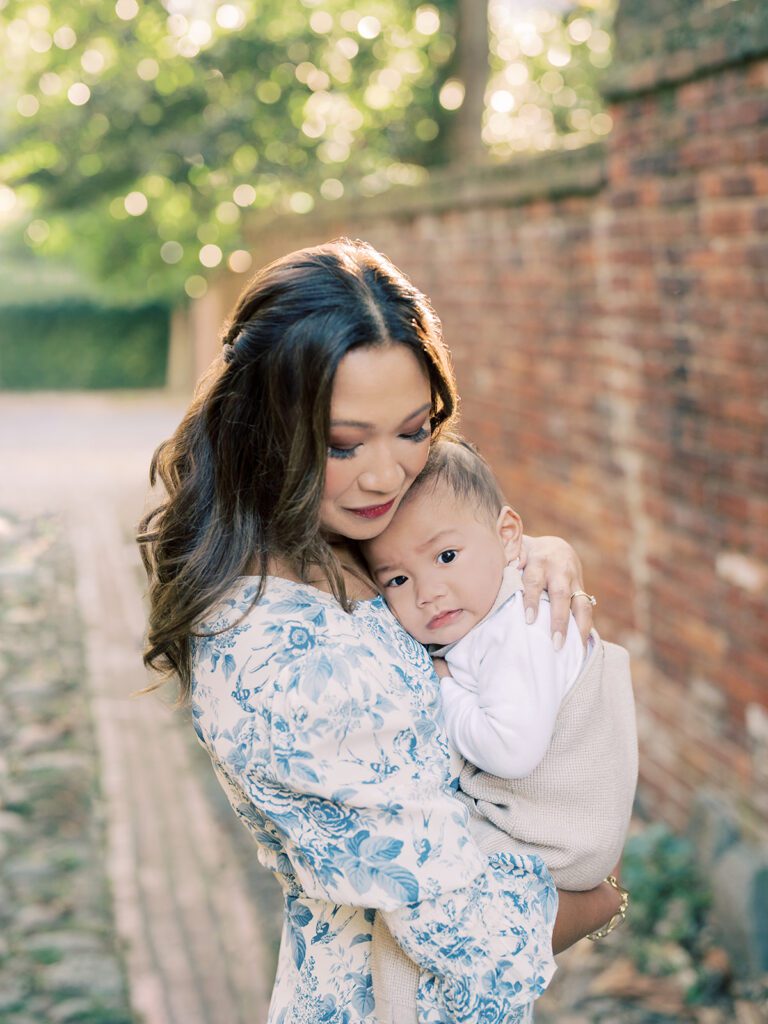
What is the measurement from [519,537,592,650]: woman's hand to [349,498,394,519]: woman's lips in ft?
0.94

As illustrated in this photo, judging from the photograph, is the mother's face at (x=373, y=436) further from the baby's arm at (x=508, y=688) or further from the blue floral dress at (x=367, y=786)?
the baby's arm at (x=508, y=688)

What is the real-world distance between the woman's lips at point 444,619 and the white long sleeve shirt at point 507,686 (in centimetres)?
4

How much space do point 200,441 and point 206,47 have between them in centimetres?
1401

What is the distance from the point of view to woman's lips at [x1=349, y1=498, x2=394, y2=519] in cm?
180

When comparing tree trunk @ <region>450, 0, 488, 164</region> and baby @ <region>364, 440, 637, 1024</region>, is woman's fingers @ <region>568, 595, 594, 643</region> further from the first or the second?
tree trunk @ <region>450, 0, 488, 164</region>

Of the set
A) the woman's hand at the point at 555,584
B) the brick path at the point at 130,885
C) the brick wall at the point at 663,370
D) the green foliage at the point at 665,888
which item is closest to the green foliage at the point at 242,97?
the brick path at the point at 130,885

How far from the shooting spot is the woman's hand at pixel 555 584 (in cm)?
193

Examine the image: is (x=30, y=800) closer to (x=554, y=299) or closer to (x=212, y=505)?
(x=554, y=299)

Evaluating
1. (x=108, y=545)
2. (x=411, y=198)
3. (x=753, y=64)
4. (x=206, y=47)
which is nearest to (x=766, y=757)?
(x=753, y=64)

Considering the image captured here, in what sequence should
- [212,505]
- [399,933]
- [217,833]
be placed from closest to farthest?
[399,933]
[212,505]
[217,833]

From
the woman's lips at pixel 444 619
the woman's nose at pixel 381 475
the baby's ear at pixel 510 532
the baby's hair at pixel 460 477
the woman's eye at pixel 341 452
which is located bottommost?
the woman's lips at pixel 444 619

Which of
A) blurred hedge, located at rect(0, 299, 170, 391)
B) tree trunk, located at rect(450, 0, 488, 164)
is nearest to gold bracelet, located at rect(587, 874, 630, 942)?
tree trunk, located at rect(450, 0, 488, 164)

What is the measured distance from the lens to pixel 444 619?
76.0 inches

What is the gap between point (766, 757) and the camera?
13.5 ft
